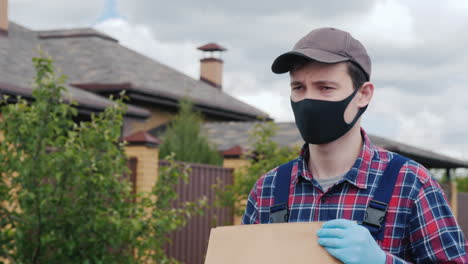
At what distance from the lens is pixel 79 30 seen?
20.4 m

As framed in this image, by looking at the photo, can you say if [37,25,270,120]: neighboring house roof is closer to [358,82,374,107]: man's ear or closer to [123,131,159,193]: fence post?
[123,131,159,193]: fence post

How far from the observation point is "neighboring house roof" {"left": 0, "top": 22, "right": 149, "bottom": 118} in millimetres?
9492

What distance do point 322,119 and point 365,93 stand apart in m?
0.18

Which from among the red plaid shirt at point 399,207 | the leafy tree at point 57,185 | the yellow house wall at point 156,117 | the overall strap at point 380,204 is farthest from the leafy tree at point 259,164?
the yellow house wall at point 156,117

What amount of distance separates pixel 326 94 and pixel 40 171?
3.58 m

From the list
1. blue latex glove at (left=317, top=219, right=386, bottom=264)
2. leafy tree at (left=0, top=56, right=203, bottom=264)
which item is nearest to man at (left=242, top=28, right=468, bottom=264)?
blue latex glove at (left=317, top=219, right=386, bottom=264)

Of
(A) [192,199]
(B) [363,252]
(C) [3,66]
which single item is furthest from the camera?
(C) [3,66]

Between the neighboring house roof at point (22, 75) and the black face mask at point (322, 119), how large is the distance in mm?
6062

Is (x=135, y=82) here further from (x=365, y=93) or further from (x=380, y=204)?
(x=380, y=204)

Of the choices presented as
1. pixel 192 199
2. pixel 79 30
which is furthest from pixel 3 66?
pixel 79 30

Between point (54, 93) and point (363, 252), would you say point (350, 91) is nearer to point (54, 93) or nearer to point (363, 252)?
point (363, 252)

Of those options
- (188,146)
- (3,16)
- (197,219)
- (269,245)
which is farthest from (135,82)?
(269,245)

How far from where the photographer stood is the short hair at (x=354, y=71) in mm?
2275

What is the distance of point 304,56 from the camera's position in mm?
2211
